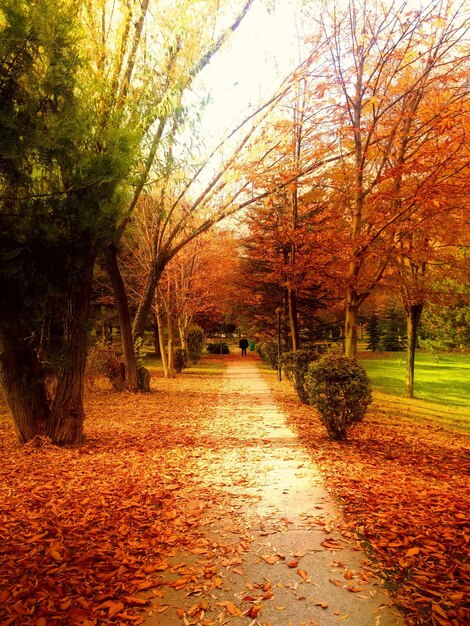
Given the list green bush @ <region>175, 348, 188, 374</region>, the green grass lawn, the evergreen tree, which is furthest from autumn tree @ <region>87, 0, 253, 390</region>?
green bush @ <region>175, 348, 188, 374</region>

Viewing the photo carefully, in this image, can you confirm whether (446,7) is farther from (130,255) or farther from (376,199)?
(130,255)

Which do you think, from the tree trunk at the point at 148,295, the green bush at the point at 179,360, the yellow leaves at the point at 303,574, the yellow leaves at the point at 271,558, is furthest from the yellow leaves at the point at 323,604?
the green bush at the point at 179,360

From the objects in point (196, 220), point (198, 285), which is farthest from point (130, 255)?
point (196, 220)

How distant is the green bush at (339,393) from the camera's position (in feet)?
22.4

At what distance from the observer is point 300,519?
408 cm

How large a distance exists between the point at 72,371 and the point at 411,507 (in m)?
4.84

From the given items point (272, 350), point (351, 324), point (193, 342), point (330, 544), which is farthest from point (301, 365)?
point (193, 342)

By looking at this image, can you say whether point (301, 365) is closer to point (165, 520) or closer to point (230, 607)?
point (165, 520)

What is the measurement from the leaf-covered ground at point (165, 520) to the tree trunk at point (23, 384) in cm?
32

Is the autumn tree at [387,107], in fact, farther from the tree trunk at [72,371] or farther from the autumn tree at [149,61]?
the tree trunk at [72,371]

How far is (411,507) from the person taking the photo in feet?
14.0

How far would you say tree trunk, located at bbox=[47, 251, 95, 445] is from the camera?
6.55 meters

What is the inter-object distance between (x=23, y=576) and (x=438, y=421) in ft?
33.5

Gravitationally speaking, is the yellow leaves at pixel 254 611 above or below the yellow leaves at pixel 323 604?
below
